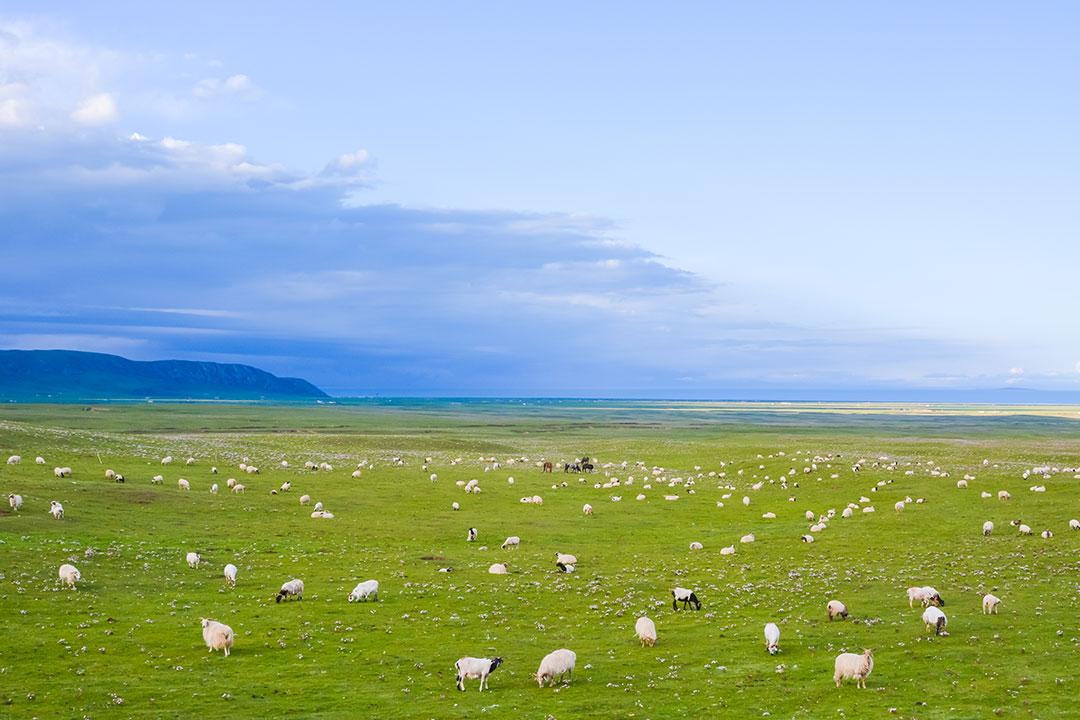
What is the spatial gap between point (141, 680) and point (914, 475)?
5839cm

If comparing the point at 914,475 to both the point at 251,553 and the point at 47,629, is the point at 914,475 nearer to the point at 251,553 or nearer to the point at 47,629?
the point at 251,553

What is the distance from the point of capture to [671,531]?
4844cm

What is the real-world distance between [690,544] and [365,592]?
1950 cm

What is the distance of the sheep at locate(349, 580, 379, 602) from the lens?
95.9 ft

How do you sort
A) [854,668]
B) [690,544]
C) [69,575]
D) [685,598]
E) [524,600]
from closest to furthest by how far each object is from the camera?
[854,668] < [685,598] < [69,575] < [524,600] < [690,544]

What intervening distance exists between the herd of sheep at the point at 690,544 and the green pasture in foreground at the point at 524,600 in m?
0.52

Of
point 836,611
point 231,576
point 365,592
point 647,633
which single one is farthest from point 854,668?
point 231,576

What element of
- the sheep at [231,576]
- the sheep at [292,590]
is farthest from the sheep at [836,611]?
the sheep at [231,576]

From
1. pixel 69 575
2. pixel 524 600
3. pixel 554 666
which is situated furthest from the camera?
pixel 524 600

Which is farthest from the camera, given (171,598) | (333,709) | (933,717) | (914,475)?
(914,475)

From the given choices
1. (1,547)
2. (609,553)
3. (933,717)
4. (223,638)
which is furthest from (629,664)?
(1,547)

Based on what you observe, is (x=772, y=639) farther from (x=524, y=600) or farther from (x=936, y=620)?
(x=524, y=600)

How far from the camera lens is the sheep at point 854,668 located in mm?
19484

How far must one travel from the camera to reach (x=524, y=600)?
1168 inches
